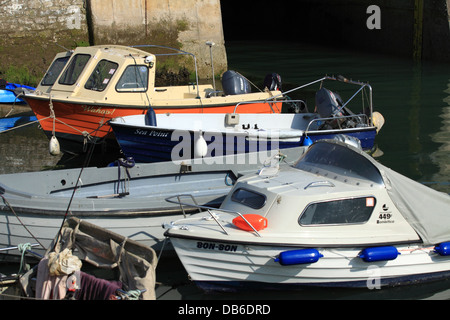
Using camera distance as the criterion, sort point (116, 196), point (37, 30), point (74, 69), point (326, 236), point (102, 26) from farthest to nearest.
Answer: point (102, 26)
point (37, 30)
point (74, 69)
point (116, 196)
point (326, 236)

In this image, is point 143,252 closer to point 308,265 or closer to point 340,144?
point 308,265

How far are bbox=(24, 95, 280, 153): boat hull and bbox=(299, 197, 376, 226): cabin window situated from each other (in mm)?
6543

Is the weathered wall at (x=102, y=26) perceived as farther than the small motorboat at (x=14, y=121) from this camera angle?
Yes

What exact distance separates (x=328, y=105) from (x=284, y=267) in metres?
6.45

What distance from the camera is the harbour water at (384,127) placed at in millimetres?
7375

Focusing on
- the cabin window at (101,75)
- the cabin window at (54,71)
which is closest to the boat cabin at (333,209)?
the cabin window at (101,75)

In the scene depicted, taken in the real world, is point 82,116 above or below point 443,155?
above

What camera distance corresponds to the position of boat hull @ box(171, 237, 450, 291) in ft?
22.7

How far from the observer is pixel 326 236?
6.90 metres

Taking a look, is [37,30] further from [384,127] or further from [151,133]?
[384,127]

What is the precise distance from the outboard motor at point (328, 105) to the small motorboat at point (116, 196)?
9.64ft

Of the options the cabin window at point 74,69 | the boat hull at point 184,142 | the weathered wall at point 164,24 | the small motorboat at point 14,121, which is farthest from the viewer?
the weathered wall at point 164,24

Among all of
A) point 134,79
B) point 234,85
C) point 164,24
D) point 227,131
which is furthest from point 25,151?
point 164,24

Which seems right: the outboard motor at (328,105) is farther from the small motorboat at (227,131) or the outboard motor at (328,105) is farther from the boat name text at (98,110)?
the boat name text at (98,110)
